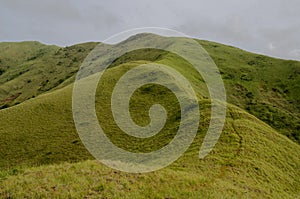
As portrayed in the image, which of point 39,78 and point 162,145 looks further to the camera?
point 39,78

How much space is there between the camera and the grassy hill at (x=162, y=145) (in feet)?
42.2

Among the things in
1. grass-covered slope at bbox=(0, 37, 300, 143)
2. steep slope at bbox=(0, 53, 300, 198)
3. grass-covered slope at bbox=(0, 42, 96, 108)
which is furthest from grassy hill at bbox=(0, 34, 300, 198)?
grass-covered slope at bbox=(0, 42, 96, 108)

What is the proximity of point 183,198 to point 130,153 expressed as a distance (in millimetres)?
23131

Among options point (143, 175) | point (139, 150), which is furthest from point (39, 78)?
point (143, 175)

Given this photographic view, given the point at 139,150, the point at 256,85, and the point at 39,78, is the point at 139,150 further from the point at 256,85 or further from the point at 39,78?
the point at 39,78

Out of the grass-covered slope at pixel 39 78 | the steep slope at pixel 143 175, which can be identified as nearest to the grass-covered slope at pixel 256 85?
the grass-covered slope at pixel 39 78

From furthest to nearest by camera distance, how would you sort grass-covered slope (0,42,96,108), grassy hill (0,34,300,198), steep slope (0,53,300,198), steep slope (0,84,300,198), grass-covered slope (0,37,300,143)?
grass-covered slope (0,42,96,108) < grass-covered slope (0,37,300,143) < grassy hill (0,34,300,198) < steep slope (0,53,300,198) < steep slope (0,84,300,198)

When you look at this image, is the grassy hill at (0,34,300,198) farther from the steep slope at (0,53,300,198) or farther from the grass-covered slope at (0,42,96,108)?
the grass-covered slope at (0,42,96,108)

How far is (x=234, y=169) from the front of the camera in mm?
21703

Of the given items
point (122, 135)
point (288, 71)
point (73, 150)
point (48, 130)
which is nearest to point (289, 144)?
point (122, 135)

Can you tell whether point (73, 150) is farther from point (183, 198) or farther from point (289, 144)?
point (183, 198)

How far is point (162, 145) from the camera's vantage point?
3369 cm

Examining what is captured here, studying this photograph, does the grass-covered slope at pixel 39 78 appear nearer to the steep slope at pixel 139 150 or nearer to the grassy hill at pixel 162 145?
the grassy hill at pixel 162 145

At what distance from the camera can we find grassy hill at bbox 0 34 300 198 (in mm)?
12867
